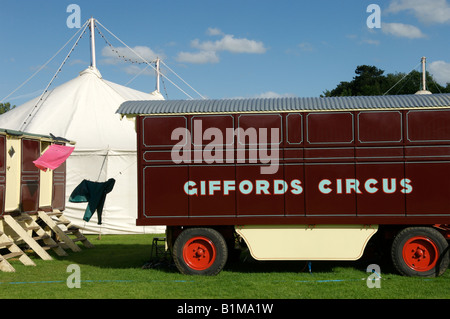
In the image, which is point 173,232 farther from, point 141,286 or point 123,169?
point 123,169

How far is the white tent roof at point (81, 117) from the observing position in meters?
18.8

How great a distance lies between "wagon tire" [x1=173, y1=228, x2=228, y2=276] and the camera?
9.37 metres

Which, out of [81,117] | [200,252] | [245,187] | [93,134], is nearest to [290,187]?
[245,187]

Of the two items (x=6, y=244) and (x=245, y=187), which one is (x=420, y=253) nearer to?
(x=245, y=187)

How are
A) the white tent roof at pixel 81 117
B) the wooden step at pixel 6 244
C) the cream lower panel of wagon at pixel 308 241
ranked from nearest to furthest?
1. the cream lower panel of wagon at pixel 308 241
2. the wooden step at pixel 6 244
3. the white tent roof at pixel 81 117

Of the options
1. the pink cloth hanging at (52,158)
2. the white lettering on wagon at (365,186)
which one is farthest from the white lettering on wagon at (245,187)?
the pink cloth hanging at (52,158)

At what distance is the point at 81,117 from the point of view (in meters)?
19.6

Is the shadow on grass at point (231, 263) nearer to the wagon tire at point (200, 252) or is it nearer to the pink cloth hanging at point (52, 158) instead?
the wagon tire at point (200, 252)

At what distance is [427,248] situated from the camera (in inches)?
359

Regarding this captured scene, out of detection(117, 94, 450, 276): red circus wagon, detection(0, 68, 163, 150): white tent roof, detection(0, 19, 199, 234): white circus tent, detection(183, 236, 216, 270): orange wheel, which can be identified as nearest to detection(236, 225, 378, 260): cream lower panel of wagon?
detection(117, 94, 450, 276): red circus wagon

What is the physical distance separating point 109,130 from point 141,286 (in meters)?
11.6

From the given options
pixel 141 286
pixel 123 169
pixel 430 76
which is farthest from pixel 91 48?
pixel 430 76

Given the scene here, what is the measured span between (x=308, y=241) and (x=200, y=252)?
200 cm

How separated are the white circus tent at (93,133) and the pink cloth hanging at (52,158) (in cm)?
408
